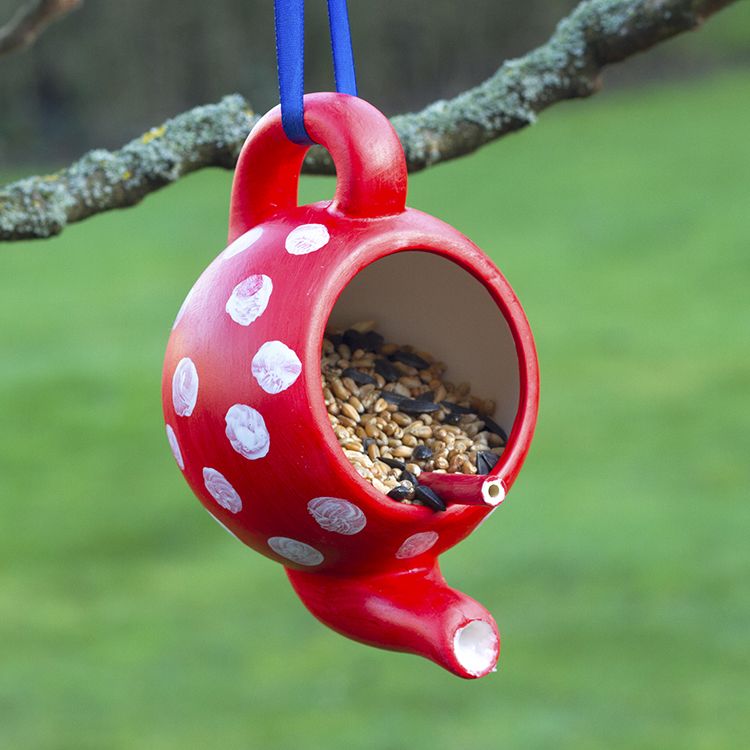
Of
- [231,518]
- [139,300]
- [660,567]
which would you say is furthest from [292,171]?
[139,300]

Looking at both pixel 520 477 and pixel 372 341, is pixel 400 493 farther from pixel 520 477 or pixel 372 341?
pixel 520 477

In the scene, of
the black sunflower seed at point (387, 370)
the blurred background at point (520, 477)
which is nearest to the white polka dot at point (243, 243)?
the black sunflower seed at point (387, 370)

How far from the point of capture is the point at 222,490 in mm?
1383

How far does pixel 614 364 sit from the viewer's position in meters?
9.16

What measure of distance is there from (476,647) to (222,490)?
0.31 metres

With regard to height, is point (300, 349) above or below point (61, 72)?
below

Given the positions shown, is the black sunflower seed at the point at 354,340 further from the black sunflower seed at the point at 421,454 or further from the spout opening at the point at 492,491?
the spout opening at the point at 492,491

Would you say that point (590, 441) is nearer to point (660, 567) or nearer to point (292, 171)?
point (660, 567)

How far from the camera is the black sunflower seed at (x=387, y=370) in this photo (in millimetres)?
1483

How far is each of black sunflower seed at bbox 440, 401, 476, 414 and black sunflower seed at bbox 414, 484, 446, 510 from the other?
0.16 m

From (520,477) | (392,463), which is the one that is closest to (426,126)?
(392,463)

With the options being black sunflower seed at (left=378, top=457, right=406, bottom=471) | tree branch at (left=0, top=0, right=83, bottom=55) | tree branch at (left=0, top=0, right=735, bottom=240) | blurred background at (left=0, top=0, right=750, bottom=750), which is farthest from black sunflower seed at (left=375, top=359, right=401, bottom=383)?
blurred background at (left=0, top=0, right=750, bottom=750)

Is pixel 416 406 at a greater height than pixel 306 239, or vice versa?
pixel 306 239

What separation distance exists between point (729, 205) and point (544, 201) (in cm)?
185
